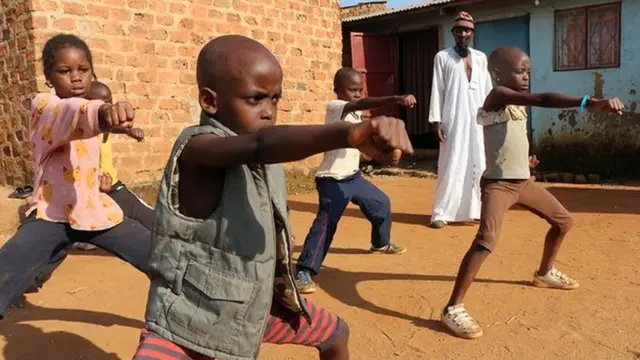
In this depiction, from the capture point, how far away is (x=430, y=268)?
4535mm

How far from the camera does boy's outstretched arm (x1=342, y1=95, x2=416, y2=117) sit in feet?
11.2

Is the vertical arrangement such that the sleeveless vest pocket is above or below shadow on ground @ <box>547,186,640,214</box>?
above

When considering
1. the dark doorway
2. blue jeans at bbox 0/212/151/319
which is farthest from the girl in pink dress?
the dark doorway

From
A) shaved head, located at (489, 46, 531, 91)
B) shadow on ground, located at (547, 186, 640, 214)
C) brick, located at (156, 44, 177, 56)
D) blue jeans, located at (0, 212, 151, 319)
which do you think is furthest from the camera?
brick, located at (156, 44, 177, 56)

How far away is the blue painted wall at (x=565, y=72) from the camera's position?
9.17m

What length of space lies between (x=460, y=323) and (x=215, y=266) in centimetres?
183

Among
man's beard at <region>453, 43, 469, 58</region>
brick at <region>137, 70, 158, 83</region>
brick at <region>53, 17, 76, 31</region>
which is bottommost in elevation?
brick at <region>137, 70, 158, 83</region>

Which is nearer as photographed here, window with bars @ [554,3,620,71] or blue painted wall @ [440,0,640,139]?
blue painted wall @ [440,0,640,139]

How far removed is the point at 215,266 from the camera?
182 cm

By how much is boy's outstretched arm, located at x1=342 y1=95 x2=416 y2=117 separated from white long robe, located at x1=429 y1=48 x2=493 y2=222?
7.15 ft

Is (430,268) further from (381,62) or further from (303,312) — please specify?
(381,62)

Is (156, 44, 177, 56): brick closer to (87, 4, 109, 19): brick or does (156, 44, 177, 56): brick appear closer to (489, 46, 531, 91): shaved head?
(87, 4, 109, 19): brick

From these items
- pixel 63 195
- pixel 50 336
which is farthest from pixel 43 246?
pixel 50 336

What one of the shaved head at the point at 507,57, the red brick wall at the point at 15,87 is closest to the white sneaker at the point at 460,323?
the shaved head at the point at 507,57
